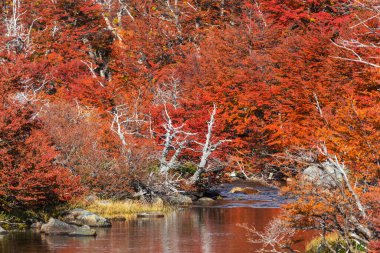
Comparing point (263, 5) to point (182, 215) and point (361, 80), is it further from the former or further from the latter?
point (182, 215)

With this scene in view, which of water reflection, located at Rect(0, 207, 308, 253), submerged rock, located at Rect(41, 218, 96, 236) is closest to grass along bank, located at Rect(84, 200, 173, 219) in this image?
water reflection, located at Rect(0, 207, 308, 253)

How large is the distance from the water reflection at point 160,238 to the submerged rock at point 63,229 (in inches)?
19.5

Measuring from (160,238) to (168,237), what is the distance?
41 centimetres

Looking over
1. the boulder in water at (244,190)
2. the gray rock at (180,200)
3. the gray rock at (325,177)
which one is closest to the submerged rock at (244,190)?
the boulder in water at (244,190)

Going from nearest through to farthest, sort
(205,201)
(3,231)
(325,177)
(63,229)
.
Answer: (325,177) < (3,231) < (63,229) < (205,201)

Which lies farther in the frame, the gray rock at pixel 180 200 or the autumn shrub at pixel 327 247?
the gray rock at pixel 180 200

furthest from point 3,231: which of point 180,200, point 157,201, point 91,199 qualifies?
point 180,200

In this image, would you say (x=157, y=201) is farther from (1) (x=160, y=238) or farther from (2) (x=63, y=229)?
(1) (x=160, y=238)

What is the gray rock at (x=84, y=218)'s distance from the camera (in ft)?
96.7

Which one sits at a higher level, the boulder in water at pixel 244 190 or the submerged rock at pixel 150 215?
the boulder in water at pixel 244 190

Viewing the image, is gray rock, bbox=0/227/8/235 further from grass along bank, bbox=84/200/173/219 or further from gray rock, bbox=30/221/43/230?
grass along bank, bbox=84/200/173/219

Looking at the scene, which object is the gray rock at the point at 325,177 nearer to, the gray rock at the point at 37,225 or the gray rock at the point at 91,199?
the gray rock at the point at 37,225

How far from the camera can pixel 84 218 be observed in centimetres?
2981

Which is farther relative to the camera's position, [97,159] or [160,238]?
[97,159]
